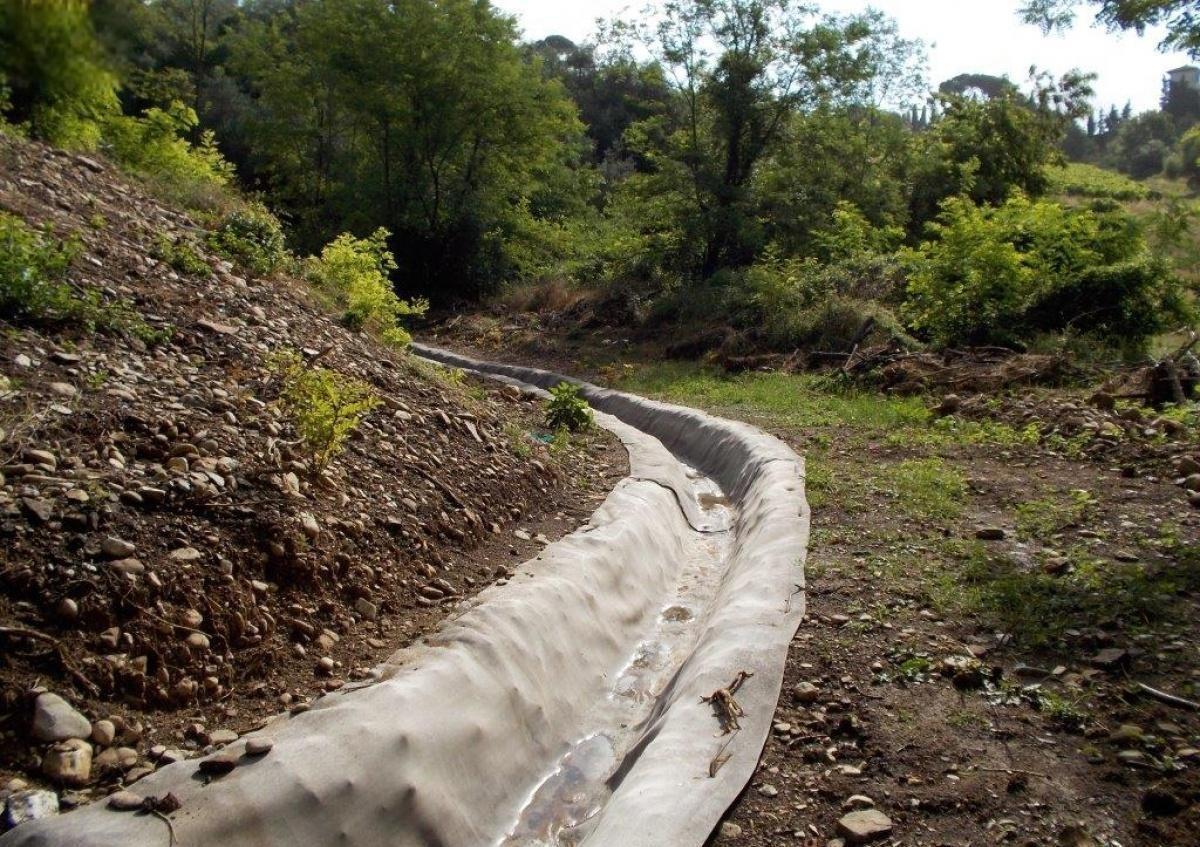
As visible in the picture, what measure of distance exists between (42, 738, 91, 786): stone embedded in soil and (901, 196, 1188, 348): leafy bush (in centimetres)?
1080

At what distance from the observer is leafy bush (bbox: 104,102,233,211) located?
9289mm

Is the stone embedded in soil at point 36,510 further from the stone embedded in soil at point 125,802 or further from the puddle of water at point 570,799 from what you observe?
the puddle of water at point 570,799

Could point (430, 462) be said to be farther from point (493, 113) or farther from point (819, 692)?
point (493, 113)

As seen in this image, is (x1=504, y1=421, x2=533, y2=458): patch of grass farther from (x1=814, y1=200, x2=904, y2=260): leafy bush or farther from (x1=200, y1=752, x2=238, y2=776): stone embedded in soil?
(x1=814, y1=200, x2=904, y2=260): leafy bush

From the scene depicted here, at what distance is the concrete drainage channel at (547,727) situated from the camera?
278 cm

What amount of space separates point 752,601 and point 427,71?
19.0 meters

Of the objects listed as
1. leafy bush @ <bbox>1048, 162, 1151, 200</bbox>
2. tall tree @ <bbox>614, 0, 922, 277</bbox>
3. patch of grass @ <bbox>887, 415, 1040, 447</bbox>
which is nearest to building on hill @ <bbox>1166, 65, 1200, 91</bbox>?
leafy bush @ <bbox>1048, 162, 1151, 200</bbox>

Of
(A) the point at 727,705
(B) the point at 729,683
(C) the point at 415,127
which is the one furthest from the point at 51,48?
(C) the point at 415,127

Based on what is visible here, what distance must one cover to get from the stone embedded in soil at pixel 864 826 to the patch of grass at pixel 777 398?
6492mm

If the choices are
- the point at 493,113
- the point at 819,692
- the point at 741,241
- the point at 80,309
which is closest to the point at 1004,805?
the point at 819,692

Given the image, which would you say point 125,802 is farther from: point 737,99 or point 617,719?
point 737,99

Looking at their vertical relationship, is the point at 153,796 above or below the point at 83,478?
below

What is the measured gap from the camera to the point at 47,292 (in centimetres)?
462

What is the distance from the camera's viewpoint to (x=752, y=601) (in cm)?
475
